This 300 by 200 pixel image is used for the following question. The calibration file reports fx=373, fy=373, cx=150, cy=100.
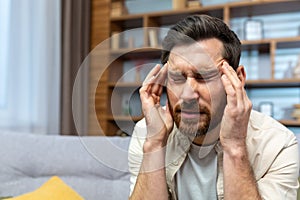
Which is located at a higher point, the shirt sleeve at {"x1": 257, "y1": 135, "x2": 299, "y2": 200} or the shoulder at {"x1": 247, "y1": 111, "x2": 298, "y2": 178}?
the shoulder at {"x1": 247, "y1": 111, "x2": 298, "y2": 178}

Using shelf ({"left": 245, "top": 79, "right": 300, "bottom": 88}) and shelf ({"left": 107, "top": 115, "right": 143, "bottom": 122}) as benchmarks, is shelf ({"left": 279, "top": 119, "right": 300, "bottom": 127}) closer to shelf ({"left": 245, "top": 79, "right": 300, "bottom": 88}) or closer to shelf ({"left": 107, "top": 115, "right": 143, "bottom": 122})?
shelf ({"left": 245, "top": 79, "right": 300, "bottom": 88})

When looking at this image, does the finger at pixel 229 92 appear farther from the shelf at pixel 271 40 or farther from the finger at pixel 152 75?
the shelf at pixel 271 40

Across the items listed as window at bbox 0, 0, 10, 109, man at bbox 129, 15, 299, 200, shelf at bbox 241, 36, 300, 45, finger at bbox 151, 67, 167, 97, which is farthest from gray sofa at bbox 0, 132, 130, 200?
shelf at bbox 241, 36, 300, 45

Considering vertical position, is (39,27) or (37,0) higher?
(37,0)

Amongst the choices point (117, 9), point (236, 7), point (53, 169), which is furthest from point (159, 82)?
point (117, 9)

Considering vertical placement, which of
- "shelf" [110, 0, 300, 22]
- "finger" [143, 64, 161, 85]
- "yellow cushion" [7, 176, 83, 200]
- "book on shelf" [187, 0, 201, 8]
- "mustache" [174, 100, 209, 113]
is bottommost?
"yellow cushion" [7, 176, 83, 200]

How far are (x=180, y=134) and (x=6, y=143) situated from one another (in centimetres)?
80

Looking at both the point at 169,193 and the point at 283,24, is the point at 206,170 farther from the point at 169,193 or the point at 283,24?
the point at 283,24

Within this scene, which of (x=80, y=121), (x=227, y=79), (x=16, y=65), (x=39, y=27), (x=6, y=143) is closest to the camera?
(x=227, y=79)

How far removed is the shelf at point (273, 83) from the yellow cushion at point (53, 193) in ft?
5.92

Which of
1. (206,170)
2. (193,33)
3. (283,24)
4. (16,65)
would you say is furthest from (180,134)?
(283,24)

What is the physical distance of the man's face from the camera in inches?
35.9

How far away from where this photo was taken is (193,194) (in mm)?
1146

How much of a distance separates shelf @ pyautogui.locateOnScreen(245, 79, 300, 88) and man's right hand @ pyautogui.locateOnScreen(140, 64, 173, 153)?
1.77m
